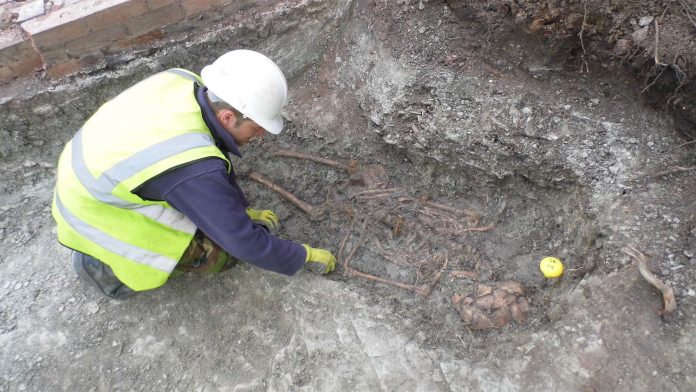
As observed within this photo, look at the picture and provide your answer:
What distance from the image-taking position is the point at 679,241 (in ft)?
8.34

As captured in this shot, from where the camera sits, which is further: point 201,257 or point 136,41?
point 136,41

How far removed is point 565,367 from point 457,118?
1.69 meters

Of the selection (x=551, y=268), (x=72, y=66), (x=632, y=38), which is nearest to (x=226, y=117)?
(x=72, y=66)

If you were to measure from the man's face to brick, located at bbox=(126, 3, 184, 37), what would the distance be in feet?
4.44

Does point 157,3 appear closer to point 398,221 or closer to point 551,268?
point 398,221

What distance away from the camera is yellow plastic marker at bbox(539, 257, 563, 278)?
2832 millimetres

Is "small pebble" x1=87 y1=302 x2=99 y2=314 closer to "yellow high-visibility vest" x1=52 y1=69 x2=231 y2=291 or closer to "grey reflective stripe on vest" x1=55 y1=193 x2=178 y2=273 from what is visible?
"yellow high-visibility vest" x1=52 y1=69 x2=231 y2=291

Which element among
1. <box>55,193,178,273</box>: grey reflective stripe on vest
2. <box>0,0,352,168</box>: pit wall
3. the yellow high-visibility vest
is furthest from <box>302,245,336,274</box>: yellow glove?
<box>0,0,352,168</box>: pit wall

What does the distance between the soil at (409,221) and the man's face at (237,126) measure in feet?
3.24

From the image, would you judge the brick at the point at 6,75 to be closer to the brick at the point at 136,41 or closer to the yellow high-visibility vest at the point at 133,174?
the brick at the point at 136,41

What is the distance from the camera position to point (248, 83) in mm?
2434

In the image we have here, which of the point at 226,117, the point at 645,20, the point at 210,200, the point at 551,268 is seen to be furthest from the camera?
the point at 645,20

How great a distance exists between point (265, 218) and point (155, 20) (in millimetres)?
1573

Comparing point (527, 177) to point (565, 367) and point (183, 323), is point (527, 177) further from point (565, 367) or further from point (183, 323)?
point (183, 323)
